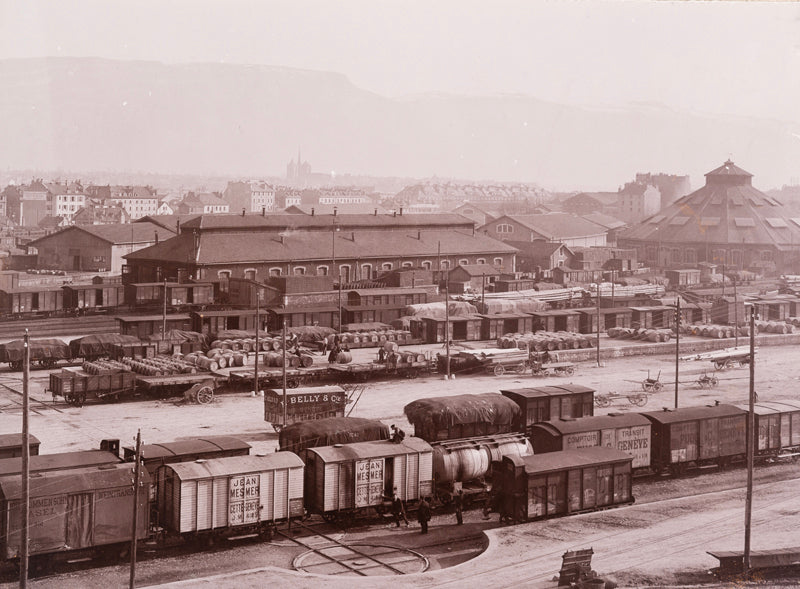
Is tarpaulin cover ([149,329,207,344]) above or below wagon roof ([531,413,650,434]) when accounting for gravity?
above

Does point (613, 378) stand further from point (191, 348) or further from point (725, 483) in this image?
point (191, 348)

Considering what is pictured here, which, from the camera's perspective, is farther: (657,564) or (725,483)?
(725,483)

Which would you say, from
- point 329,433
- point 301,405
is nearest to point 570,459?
point 329,433

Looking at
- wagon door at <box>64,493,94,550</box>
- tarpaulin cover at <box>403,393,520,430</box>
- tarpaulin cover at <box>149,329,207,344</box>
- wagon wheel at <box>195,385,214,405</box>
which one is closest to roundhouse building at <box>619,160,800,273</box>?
tarpaulin cover at <box>149,329,207,344</box>

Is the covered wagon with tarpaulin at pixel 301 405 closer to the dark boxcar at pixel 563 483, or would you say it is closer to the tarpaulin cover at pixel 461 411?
the tarpaulin cover at pixel 461 411

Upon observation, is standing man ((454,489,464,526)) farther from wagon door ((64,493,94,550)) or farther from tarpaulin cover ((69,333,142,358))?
Result: tarpaulin cover ((69,333,142,358))

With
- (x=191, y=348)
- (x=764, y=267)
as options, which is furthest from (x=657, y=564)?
(x=764, y=267)
